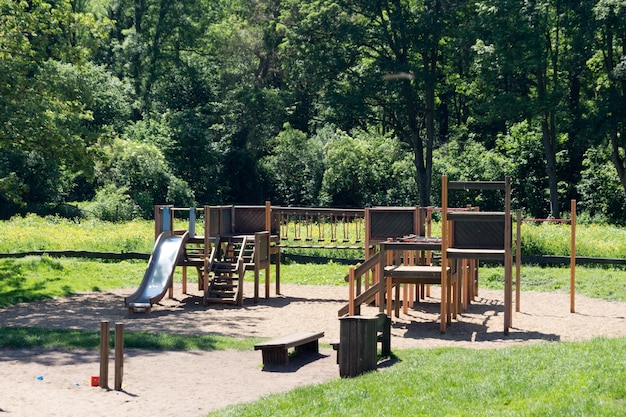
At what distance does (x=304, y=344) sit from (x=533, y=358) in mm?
3821

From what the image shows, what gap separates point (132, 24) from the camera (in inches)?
2435

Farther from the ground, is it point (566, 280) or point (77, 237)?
point (77, 237)

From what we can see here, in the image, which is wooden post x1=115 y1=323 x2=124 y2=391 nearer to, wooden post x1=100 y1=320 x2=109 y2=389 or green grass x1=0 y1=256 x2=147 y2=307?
wooden post x1=100 y1=320 x2=109 y2=389

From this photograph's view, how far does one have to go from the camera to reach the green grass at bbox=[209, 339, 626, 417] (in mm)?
8695

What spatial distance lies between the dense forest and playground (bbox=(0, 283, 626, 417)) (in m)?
6.32

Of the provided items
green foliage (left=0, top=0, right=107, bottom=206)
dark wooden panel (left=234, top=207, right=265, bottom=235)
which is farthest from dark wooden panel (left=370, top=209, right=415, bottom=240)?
green foliage (left=0, top=0, right=107, bottom=206)

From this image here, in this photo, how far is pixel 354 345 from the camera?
11469mm

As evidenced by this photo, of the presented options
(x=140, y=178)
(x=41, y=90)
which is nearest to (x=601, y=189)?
→ (x=140, y=178)

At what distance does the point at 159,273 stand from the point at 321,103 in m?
28.3

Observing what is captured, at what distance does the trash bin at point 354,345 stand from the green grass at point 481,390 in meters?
0.33

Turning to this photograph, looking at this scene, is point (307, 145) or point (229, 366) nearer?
point (229, 366)

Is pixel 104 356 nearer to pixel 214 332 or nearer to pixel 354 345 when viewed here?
pixel 354 345

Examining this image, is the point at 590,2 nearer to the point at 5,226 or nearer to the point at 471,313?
the point at 471,313

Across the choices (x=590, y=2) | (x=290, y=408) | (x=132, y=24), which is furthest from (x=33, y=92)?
(x=132, y=24)
